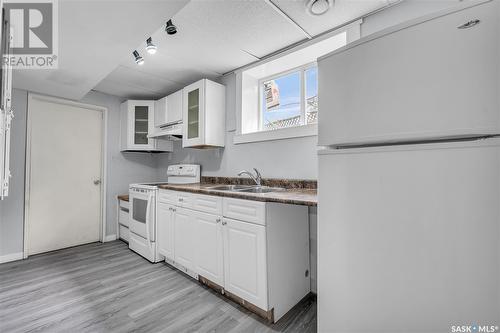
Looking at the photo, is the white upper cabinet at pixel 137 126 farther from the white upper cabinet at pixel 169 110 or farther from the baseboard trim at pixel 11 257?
the baseboard trim at pixel 11 257

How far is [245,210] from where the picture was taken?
5.70 ft

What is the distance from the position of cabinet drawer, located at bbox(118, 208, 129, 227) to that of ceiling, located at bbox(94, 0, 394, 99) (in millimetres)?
1901

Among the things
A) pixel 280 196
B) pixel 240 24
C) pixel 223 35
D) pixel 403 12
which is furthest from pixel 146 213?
pixel 403 12

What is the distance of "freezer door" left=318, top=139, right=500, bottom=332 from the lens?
30.1 inches

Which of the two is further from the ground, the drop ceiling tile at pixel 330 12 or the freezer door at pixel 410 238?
the drop ceiling tile at pixel 330 12

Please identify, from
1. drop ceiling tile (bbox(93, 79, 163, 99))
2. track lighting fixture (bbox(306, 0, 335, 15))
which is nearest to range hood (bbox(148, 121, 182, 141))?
drop ceiling tile (bbox(93, 79, 163, 99))

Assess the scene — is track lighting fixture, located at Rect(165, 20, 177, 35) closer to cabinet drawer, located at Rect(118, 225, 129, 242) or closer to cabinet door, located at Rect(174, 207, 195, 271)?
cabinet door, located at Rect(174, 207, 195, 271)

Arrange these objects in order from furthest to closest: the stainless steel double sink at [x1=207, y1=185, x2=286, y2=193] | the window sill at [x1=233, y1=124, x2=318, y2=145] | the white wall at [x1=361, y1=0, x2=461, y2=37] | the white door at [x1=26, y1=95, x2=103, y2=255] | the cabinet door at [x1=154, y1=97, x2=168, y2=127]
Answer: the cabinet door at [x1=154, y1=97, x2=168, y2=127], the white door at [x1=26, y1=95, x2=103, y2=255], the stainless steel double sink at [x1=207, y1=185, x2=286, y2=193], the window sill at [x1=233, y1=124, x2=318, y2=145], the white wall at [x1=361, y1=0, x2=461, y2=37]

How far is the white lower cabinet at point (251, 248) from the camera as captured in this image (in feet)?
5.38

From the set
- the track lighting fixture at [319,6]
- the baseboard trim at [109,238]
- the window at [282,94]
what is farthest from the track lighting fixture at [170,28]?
the baseboard trim at [109,238]

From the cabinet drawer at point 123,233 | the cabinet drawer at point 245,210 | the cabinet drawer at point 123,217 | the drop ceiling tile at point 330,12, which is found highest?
the drop ceiling tile at point 330,12

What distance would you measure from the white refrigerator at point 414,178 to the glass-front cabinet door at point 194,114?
1.96 m

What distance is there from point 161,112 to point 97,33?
184 centimetres

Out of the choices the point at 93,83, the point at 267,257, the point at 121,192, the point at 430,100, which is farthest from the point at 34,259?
the point at 430,100
